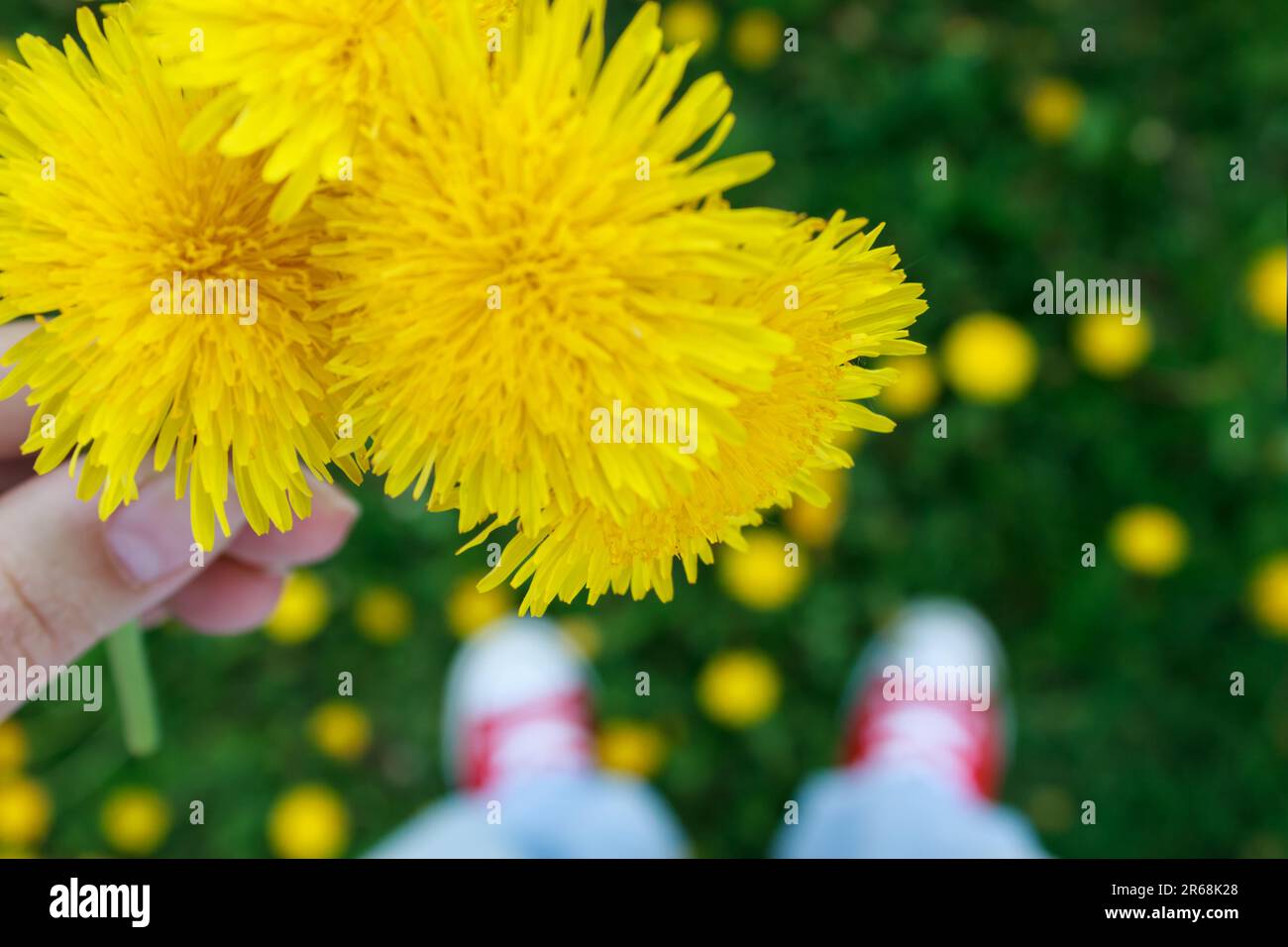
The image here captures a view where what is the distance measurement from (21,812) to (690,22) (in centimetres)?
144

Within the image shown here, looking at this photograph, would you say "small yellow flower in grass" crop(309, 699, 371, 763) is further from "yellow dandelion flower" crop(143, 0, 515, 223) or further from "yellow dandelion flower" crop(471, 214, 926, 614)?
"yellow dandelion flower" crop(143, 0, 515, 223)

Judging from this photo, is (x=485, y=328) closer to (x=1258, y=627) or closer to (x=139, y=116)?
(x=139, y=116)

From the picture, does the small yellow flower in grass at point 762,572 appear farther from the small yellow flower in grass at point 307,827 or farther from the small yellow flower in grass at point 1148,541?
the small yellow flower in grass at point 307,827

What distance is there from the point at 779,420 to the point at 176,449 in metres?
0.31

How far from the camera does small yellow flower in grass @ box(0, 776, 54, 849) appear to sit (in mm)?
1327

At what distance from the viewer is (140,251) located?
0.44m

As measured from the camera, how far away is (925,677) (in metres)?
1.39

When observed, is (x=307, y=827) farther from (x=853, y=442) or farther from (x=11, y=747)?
(x=853, y=442)

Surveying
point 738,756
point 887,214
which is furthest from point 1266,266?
point 738,756

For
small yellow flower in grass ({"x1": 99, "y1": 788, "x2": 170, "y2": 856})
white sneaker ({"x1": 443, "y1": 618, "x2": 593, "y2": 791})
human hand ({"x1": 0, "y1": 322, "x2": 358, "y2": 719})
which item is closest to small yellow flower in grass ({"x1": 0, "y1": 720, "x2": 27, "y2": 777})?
small yellow flower in grass ({"x1": 99, "y1": 788, "x2": 170, "y2": 856})

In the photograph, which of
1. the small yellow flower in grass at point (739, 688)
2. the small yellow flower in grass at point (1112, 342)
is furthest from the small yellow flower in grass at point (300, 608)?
the small yellow flower in grass at point (1112, 342)

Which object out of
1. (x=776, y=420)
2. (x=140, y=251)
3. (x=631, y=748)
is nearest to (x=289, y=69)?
(x=140, y=251)
